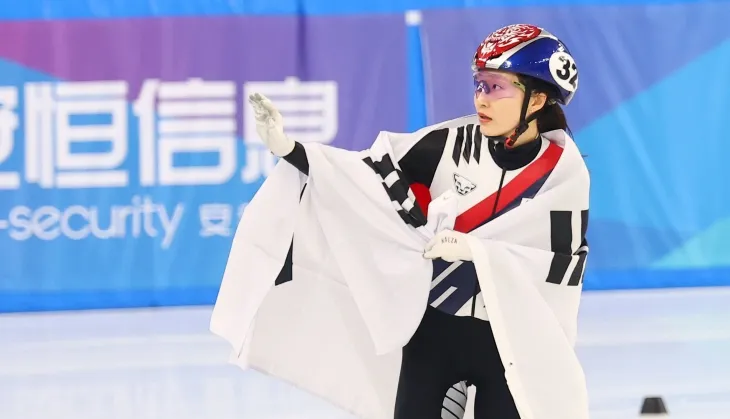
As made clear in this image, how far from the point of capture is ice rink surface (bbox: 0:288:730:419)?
13.5 feet

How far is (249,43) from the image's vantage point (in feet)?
20.6

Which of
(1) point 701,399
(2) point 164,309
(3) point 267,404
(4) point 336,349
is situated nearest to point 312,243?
(4) point 336,349

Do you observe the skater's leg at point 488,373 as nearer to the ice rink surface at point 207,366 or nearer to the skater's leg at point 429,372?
the skater's leg at point 429,372

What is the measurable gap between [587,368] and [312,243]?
2259 millimetres

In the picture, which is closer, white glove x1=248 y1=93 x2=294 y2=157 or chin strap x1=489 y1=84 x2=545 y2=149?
white glove x1=248 y1=93 x2=294 y2=157

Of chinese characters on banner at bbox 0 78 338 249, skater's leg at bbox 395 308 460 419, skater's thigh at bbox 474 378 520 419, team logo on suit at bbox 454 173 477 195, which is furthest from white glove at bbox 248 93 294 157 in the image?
chinese characters on banner at bbox 0 78 338 249

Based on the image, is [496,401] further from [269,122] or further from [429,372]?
[269,122]

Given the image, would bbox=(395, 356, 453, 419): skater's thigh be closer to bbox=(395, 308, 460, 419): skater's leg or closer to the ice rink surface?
bbox=(395, 308, 460, 419): skater's leg

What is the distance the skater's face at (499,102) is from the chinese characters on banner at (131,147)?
12.1 feet

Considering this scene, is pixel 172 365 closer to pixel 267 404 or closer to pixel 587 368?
pixel 267 404

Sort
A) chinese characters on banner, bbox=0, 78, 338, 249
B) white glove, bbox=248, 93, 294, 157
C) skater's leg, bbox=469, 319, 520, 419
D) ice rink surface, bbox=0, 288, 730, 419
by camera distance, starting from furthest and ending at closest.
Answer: chinese characters on banner, bbox=0, 78, 338, 249
ice rink surface, bbox=0, 288, 730, 419
skater's leg, bbox=469, 319, 520, 419
white glove, bbox=248, 93, 294, 157

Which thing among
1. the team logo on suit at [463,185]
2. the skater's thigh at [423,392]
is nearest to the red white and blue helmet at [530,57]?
the team logo on suit at [463,185]

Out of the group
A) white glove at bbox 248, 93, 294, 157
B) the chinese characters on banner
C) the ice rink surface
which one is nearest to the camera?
white glove at bbox 248, 93, 294, 157

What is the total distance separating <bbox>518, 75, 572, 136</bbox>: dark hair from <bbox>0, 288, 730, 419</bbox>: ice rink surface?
1.63 m
